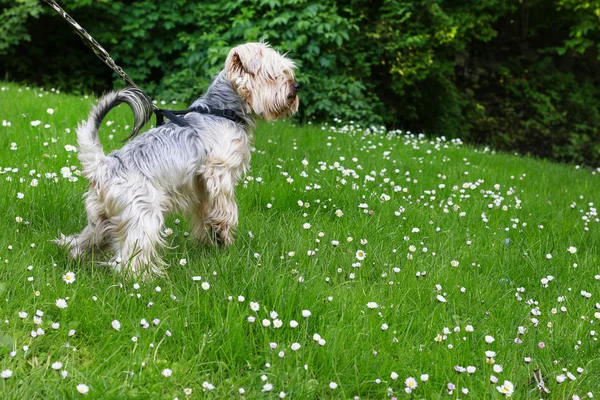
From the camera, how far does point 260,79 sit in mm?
4738

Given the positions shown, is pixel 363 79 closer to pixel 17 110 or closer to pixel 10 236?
pixel 17 110

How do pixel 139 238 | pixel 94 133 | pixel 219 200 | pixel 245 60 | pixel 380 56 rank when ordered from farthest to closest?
pixel 380 56
pixel 245 60
pixel 219 200
pixel 94 133
pixel 139 238

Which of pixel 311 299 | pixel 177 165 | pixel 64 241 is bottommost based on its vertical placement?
pixel 64 241

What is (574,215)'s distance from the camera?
671 cm

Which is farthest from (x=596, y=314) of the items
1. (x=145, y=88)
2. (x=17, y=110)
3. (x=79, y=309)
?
(x=145, y=88)

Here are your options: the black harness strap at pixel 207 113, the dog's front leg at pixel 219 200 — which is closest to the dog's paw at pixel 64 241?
the dog's front leg at pixel 219 200

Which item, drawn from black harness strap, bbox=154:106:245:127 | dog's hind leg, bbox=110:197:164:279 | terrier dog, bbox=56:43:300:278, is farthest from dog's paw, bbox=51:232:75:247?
black harness strap, bbox=154:106:245:127

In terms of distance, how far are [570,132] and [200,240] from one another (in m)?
13.6

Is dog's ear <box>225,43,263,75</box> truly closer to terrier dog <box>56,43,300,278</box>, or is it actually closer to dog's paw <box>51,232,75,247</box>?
terrier dog <box>56,43,300,278</box>

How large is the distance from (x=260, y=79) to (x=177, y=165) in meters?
1.05

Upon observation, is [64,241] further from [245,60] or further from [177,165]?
[245,60]

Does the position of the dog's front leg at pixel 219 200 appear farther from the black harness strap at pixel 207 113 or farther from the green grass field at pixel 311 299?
the black harness strap at pixel 207 113

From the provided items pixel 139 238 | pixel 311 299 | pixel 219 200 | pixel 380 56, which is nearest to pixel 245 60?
pixel 219 200

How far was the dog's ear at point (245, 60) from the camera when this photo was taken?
472 cm
